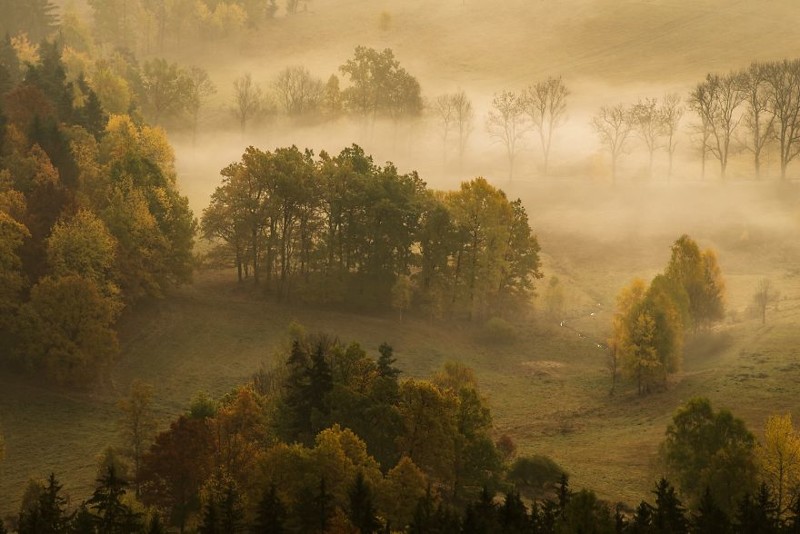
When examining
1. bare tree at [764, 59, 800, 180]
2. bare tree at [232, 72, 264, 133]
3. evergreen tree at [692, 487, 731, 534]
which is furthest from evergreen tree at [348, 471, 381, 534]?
bare tree at [232, 72, 264, 133]

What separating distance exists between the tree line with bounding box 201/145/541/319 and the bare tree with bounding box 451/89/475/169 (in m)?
57.2

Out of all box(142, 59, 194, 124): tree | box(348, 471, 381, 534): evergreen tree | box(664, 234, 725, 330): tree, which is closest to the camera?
box(348, 471, 381, 534): evergreen tree

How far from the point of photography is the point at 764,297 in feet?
331

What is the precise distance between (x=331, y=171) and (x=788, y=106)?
71.7 m

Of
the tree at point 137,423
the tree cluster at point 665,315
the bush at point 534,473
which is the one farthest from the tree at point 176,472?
the tree cluster at point 665,315

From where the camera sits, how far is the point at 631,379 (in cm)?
9038

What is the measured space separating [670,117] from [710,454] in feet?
302

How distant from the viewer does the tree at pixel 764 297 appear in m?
101

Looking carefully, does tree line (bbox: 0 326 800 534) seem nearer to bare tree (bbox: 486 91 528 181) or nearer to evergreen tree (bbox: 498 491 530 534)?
evergreen tree (bbox: 498 491 530 534)

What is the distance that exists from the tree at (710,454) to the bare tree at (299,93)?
108524mm

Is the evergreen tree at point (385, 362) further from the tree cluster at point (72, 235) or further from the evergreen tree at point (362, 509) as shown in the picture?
the tree cluster at point (72, 235)

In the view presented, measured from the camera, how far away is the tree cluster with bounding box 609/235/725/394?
294ft

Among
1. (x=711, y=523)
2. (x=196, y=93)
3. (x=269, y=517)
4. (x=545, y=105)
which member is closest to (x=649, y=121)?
(x=545, y=105)

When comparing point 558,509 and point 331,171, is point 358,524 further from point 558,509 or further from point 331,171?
point 331,171
